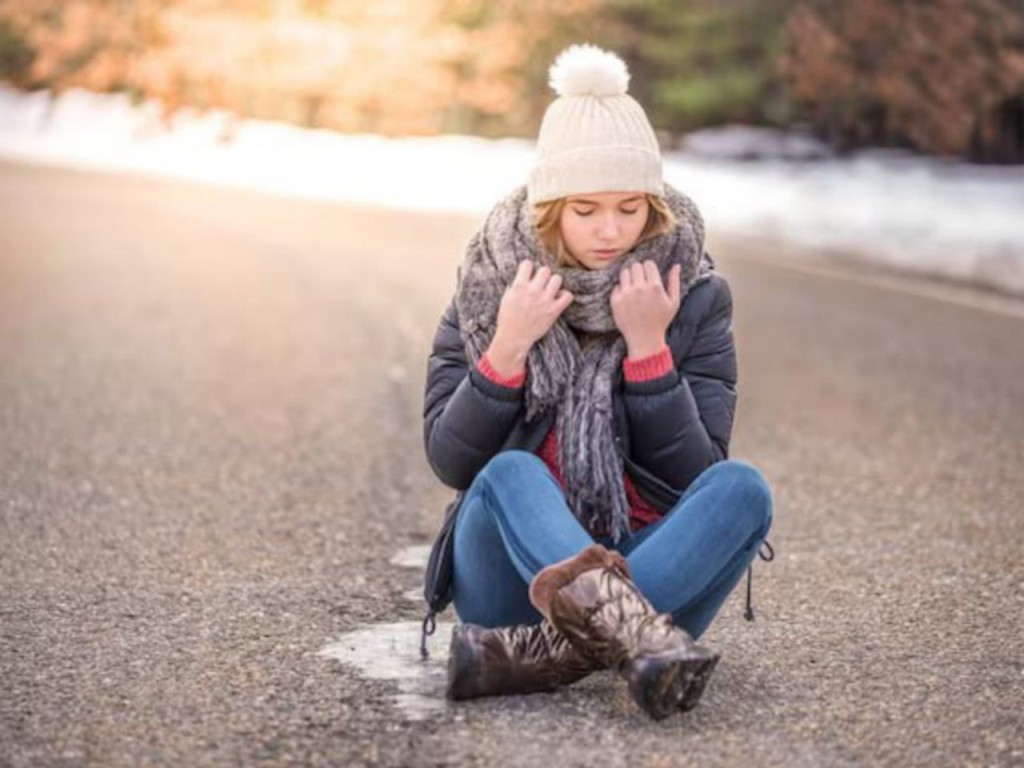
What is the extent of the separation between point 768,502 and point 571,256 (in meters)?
0.69

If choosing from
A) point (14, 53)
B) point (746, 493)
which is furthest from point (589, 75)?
point (14, 53)

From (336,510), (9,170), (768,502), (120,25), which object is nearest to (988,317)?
(336,510)

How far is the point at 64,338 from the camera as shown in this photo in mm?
10688

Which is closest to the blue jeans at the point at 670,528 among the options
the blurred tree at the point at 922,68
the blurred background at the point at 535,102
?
the blurred background at the point at 535,102

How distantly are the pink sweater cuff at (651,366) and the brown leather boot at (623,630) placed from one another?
39 cm

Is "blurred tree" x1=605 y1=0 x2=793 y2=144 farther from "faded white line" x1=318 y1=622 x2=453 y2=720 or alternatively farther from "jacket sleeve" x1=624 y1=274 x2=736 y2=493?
"jacket sleeve" x1=624 y1=274 x2=736 y2=493

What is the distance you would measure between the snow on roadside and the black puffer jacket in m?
10.0

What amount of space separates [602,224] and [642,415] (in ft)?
1.39

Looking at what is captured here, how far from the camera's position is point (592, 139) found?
4.01 metres

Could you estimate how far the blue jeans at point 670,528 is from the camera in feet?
13.0

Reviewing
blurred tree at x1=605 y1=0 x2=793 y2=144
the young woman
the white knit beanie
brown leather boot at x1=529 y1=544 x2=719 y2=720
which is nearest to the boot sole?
brown leather boot at x1=529 y1=544 x2=719 y2=720

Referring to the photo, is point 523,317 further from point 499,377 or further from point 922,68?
point 922,68

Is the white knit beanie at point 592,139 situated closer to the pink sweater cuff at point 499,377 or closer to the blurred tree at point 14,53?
the pink sweater cuff at point 499,377

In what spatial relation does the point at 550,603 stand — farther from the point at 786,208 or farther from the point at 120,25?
the point at 120,25
